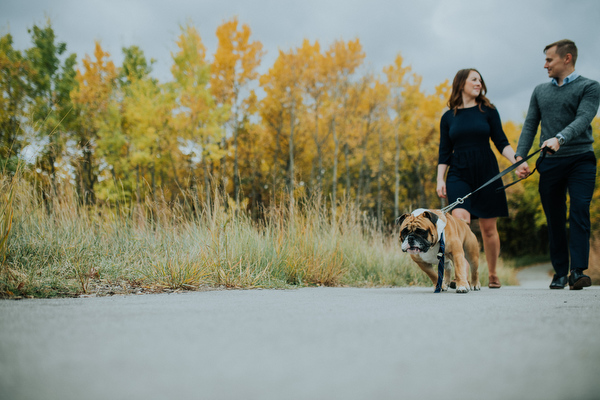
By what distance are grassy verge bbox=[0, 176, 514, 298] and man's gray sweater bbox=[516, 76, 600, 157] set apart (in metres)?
2.63

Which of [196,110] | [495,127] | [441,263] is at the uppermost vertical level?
[196,110]

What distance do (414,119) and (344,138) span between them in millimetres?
4560

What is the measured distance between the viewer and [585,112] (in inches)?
167

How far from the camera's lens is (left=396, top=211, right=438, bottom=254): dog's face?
3658 mm

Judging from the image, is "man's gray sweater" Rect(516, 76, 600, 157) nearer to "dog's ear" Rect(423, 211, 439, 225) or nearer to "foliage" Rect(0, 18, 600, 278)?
"dog's ear" Rect(423, 211, 439, 225)

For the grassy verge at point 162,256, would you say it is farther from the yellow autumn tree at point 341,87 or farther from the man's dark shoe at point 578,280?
the yellow autumn tree at point 341,87

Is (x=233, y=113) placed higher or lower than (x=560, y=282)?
higher

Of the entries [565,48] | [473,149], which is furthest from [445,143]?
[565,48]

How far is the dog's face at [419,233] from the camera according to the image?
3.66m

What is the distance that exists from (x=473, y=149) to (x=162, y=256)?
3671 mm

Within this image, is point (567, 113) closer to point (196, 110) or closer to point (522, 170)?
point (522, 170)

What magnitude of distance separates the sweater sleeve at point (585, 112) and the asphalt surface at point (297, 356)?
111 inches

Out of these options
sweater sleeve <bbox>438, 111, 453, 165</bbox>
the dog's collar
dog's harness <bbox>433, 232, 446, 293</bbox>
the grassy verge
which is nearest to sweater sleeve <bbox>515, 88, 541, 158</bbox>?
sweater sleeve <bbox>438, 111, 453, 165</bbox>

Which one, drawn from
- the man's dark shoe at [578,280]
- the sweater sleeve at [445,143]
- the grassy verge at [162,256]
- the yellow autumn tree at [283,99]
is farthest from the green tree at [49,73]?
the man's dark shoe at [578,280]
